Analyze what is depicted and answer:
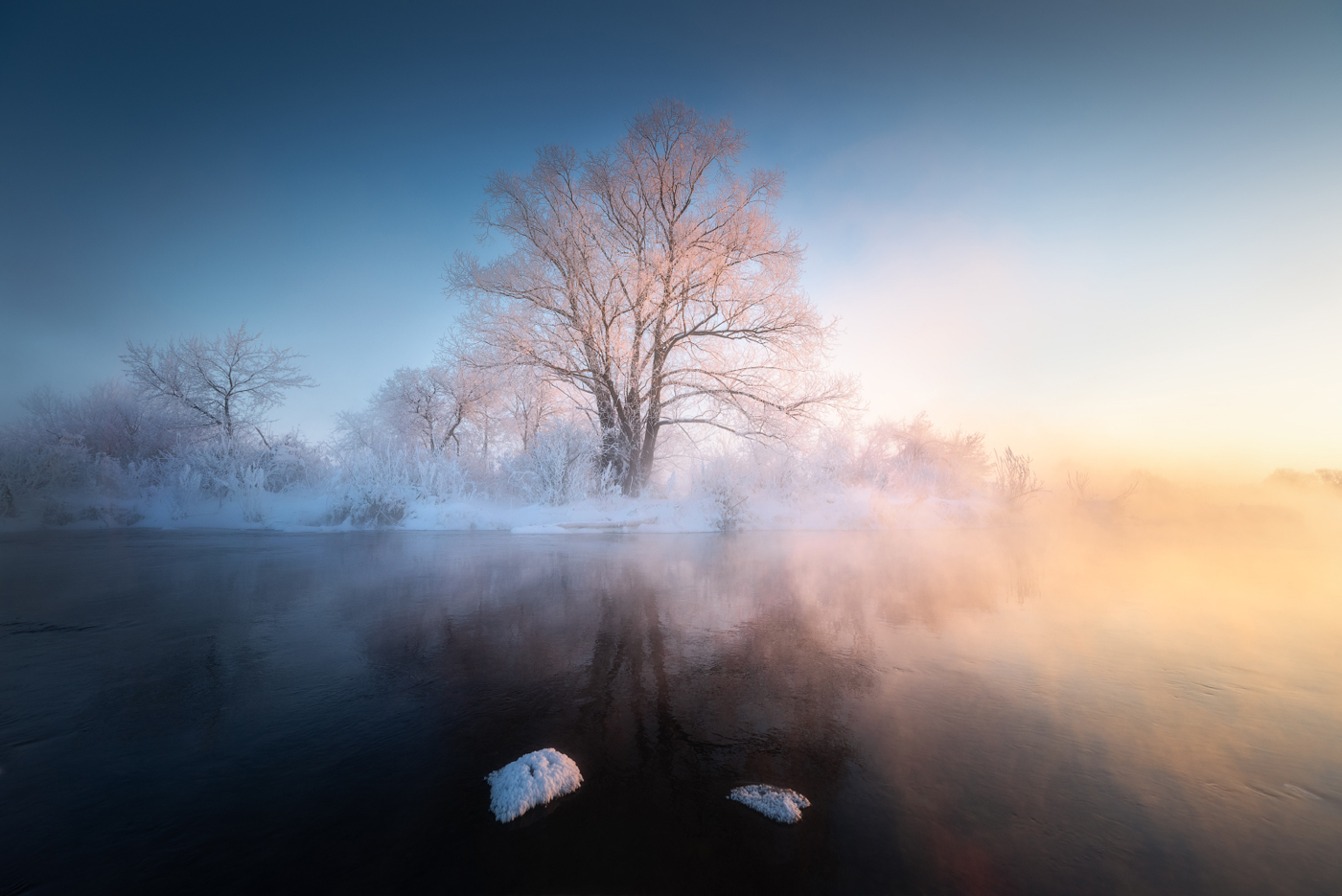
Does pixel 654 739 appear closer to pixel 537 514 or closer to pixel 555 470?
pixel 537 514

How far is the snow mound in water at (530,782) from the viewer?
5.08 feet

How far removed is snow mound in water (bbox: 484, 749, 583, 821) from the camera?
5.08ft

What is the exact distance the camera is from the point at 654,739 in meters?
2.02

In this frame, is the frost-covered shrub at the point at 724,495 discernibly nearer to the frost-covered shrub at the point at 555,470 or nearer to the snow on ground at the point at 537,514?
the snow on ground at the point at 537,514

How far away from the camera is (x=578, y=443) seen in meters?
12.1

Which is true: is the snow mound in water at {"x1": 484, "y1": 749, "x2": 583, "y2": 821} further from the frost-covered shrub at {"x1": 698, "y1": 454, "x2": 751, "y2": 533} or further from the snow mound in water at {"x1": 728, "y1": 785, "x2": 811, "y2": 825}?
the frost-covered shrub at {"x1": 698, "y1": 454, "x2": 751, "y2": 533}

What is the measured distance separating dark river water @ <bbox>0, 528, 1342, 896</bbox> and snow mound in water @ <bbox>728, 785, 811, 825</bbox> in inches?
1.8

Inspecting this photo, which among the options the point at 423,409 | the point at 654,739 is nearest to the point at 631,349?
the point at 654,739

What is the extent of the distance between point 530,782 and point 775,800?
0.77 meters

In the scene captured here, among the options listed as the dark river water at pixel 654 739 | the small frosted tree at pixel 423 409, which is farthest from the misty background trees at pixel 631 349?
the small frosted tree at pixel 423 409

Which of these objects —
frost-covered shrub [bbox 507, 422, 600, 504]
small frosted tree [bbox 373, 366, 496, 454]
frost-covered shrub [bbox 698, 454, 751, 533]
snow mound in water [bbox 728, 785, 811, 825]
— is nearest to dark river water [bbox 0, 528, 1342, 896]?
snow mound in water [bbox 728, 785, 811, 825]

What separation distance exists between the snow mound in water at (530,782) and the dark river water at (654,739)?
0.18 feet

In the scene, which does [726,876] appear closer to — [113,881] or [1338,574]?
[113,881]

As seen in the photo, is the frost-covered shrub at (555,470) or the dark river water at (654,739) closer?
the dark river water at (654,739)
